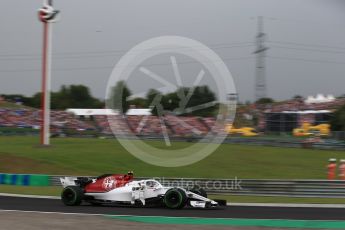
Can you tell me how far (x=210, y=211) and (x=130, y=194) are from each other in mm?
2336

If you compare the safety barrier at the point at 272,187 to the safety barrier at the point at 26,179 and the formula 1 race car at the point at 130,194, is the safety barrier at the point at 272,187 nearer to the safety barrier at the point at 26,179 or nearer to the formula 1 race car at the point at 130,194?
the formula 1 race car at the point at 130,194

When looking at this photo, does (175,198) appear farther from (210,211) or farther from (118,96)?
(118,96)

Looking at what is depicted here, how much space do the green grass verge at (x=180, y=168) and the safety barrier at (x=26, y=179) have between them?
10.7 feet

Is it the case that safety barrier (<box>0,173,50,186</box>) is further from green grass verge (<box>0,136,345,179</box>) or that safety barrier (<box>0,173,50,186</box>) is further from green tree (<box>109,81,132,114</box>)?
green tree (<box>109,81,132,114</box>)

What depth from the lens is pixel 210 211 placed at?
44.2ft

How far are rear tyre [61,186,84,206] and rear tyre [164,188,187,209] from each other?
98.6 inches

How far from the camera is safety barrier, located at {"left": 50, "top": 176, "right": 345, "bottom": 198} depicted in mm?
18312

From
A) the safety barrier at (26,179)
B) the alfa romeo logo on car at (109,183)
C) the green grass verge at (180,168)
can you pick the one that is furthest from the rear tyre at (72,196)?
the green grass verge at (180,168)

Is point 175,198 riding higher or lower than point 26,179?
lower

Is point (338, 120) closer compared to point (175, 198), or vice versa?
point (175, 198)

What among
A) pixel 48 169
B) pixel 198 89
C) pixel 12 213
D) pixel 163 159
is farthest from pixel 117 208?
pixel 48 169

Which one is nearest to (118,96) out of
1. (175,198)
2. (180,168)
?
(175,198)

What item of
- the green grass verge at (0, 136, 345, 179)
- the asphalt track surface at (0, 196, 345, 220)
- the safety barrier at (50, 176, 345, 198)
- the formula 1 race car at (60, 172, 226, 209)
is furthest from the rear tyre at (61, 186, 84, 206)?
the green grass verge at (0, 136, 345, 179)

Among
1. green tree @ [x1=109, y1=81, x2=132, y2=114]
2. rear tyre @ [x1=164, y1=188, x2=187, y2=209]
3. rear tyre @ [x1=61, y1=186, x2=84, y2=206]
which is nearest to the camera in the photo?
rear tyre @ [x1=164, y1=188, x2=187, y2=209]
